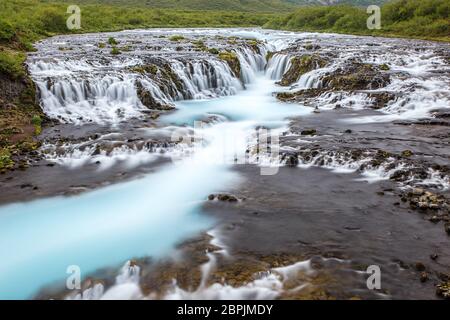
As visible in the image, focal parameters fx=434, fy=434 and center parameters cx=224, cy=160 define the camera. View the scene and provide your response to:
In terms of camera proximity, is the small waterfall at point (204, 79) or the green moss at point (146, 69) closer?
the green moss at point (146, 69)

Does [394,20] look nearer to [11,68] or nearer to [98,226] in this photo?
[11,68]

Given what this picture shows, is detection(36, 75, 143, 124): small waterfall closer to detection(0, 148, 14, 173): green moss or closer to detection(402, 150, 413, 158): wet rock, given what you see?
detection(0, 148, 14, 173): green moss

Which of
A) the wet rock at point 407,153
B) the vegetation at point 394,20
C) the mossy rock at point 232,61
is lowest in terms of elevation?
the wet rock at point 407,153

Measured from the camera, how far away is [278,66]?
1214 inches

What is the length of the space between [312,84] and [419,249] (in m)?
17.8

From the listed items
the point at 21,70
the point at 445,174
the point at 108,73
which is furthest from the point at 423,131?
the point at 21,70

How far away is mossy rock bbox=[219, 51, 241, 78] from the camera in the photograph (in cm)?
2830

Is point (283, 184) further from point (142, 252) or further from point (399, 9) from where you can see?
point (399, 9)

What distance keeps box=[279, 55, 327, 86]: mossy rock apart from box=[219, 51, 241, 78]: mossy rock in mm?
2954

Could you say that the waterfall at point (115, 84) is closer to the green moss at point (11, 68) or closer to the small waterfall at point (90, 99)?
the small waterfall at point (90, 99)

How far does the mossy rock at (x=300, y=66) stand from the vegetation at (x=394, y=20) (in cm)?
2021

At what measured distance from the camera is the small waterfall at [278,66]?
30.2m

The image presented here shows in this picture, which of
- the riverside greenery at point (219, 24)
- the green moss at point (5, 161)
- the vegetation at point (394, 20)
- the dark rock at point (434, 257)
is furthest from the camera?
the vegetation at point (394, 20)

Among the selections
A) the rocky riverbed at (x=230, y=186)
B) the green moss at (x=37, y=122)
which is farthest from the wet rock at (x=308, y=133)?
the green moss at (x=37, y=122)
